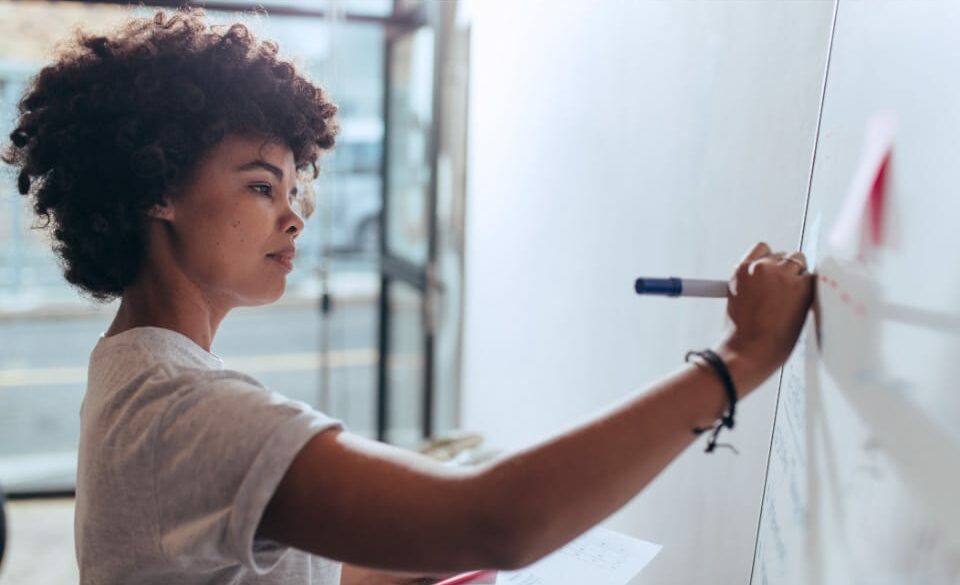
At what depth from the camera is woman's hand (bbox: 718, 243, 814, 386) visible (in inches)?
26.8

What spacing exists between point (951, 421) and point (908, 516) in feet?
0.29

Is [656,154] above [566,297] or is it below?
above

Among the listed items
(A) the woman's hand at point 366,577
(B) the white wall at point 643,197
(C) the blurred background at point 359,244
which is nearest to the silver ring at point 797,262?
(B) the white wall at point 643,197

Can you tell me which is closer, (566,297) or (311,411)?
(311,411)

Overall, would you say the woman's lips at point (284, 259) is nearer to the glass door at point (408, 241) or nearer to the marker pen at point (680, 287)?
the marker pen at point (680, 287)

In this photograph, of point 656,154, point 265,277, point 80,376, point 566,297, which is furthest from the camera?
point 80,376

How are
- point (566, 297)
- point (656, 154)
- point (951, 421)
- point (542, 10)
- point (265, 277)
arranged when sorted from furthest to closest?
1. point (542, 10)
2. point (566, 297)
3. point (656, 154)
4. point (265, 277)
5. point (951, 421)

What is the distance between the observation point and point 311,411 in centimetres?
65

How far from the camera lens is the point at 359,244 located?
4.52 m

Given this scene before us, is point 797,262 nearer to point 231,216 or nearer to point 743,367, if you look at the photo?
point 743,367

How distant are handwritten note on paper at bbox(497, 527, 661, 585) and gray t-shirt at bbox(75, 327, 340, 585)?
1.23ft

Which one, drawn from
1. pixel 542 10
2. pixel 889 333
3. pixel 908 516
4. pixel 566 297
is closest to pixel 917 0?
pixel 889 333

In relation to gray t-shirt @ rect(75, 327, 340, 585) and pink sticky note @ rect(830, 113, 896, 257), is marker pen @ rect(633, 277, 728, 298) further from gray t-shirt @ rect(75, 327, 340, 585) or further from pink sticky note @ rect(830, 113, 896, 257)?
gray t-shirt @ rect(75, 327, 340, 585)

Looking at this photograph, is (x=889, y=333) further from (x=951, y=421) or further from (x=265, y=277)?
(x=265, y=277)
